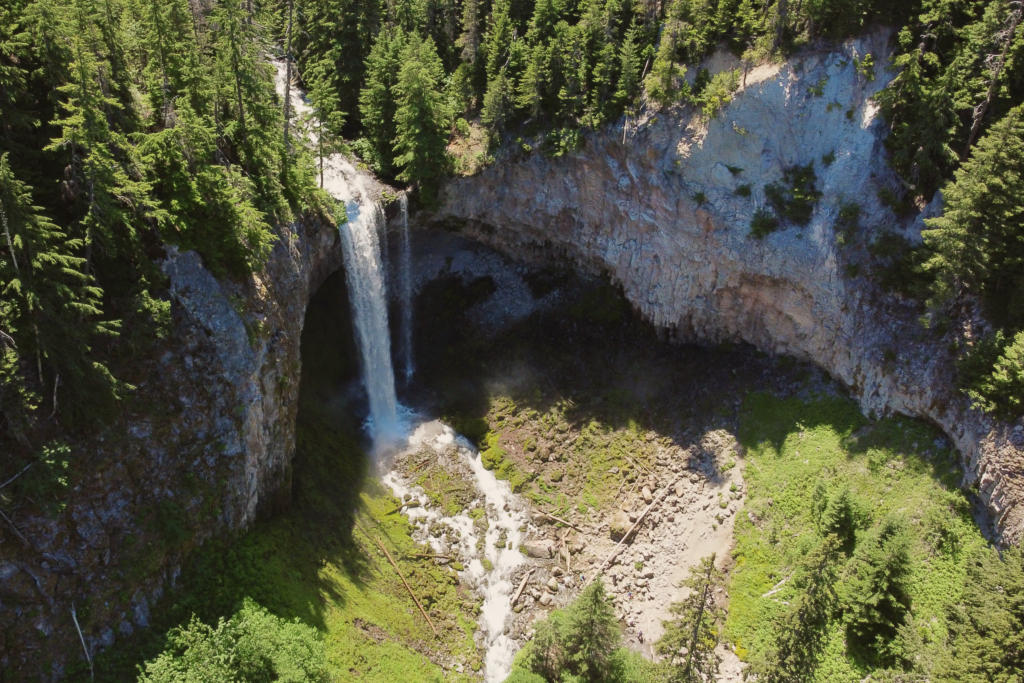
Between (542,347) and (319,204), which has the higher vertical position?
(319,204)

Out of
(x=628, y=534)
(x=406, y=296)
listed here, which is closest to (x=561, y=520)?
(x=628, y=534)

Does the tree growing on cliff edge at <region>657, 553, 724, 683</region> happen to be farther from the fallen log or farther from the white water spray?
the white water spray

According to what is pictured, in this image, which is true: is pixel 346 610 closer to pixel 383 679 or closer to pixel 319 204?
pixel 383 679

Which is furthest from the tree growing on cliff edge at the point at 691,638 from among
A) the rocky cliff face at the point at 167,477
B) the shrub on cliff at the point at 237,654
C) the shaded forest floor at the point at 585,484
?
the rocky cliff face at the point at 167,477

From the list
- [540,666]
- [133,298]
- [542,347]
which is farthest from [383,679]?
[542,347]

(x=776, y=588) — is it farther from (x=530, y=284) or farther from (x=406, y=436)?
(x=530, y=284)

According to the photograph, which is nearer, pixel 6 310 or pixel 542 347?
pixel 6 310

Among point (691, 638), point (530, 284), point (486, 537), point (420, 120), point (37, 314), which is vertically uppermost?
point (420, 120)

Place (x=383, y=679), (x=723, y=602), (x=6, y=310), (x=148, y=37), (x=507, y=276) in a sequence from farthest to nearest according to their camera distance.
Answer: (x=507, y=276) → (x=723, y=602) → (x=148, y=37) → (x=383, y=679) → (x=6, y=310)
